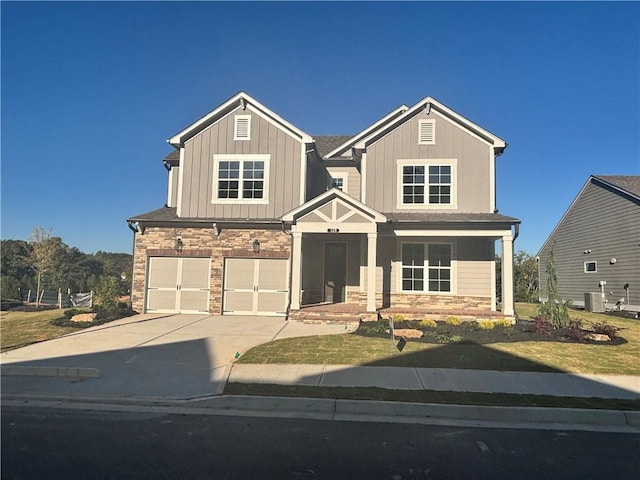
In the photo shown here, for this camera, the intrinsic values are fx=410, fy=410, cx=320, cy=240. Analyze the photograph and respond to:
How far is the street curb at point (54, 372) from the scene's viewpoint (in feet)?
24.6

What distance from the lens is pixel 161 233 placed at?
1572 centimetres

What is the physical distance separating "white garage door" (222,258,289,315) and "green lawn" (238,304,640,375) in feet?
15.4

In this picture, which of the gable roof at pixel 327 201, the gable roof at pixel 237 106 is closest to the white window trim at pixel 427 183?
the gable roof at pixel 327 201

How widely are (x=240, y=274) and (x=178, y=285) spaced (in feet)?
7.91

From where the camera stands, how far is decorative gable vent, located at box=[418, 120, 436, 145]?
1631 centimetres

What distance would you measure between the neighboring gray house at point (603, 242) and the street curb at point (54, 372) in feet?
71.0

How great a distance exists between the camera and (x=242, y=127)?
16.6 m

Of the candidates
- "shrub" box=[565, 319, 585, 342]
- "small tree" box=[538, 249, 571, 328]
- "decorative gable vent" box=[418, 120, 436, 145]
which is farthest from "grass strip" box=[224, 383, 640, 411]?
"decorative gable vent" box=[418, 120, 436, 145]

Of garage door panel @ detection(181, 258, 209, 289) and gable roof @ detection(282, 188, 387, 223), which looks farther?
garage door panel @ detection(181, 258, 209, 289)

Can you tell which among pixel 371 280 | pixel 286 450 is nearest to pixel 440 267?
pixel 371 280

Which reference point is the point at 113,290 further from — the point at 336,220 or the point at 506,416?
the point at 506,416

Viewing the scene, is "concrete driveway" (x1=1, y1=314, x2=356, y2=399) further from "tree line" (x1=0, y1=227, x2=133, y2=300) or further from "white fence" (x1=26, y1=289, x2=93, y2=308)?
"tree line" (x1=0, y1=227, x2=133, y2=300)

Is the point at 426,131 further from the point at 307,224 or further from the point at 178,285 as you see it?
the point at 178,285

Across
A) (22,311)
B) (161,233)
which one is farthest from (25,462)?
(22,311)
